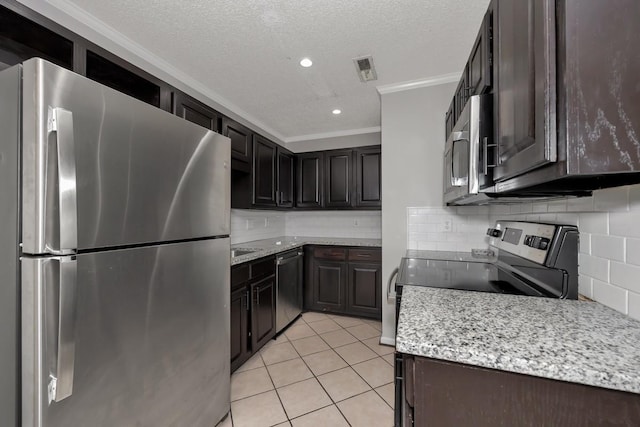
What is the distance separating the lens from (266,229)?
3.76m

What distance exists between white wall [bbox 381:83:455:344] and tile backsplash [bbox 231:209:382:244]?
119 centimetres

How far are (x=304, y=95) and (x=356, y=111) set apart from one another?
2.33 ft

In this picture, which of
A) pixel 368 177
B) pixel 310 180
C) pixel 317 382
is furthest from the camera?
pixel 310 180

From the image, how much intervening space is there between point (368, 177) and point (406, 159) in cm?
98

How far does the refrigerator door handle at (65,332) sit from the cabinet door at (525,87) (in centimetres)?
137

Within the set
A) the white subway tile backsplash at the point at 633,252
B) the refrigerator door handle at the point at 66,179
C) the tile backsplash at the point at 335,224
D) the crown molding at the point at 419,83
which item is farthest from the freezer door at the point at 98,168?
the tile backsplash at the point at 335,224

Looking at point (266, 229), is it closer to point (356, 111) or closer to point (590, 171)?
point (356, 111)

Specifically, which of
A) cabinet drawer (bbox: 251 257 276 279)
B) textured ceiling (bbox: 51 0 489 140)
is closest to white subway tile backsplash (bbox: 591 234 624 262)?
textured ceiling (bbox: 51 0 489 140)

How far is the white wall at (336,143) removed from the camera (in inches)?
147

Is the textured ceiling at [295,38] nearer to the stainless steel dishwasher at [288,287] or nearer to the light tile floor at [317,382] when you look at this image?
the stainless steel dishwasher at [288,287]

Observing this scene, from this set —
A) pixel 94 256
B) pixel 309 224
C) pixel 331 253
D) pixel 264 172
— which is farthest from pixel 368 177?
pixel 94 256

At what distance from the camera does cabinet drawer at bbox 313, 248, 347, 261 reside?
10.7 ft

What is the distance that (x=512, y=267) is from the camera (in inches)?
57.5

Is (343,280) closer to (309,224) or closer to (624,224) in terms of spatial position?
(309,224)
